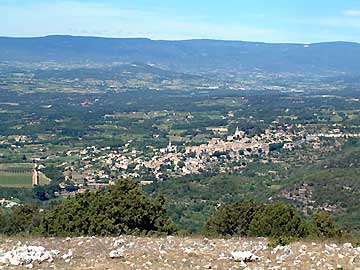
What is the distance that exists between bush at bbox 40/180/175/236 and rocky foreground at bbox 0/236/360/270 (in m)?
2.23

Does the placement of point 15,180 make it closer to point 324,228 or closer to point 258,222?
point 258,222

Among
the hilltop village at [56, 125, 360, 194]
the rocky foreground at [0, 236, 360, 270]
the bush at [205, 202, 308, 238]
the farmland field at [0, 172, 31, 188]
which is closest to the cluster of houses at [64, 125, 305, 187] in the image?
the hilltop village at [56, 125, 360, 194]

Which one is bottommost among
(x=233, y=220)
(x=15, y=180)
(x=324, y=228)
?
(x=15, y=180)

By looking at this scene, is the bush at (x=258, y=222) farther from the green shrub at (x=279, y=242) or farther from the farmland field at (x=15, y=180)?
the farmland field at (x=15, y=180)

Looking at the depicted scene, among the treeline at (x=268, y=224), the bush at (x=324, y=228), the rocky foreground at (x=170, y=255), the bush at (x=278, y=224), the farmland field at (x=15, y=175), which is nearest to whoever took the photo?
the rocky foreground at (x=170, y=255)

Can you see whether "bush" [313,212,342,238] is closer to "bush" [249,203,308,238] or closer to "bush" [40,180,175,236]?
"bush" [249,203,308,238]

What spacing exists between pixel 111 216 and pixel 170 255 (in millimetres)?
5231

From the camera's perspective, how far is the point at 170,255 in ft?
42.8

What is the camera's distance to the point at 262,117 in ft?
432

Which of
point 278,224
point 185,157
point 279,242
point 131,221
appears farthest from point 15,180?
point 279,242

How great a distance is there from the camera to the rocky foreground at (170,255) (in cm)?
1209

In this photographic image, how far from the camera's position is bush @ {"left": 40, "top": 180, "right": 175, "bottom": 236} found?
57.4 feet

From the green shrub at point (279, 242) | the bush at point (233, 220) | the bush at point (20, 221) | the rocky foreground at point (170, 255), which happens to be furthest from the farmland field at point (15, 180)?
the green shrub at point (279, 242)

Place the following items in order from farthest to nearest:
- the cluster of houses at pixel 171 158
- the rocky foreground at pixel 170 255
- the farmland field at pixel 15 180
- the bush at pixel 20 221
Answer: the cluster of houses at pixel 171 158 < the farmland field at pixel 15 180 < the bush at pixel 20 221 < the rocky foreground at pixel 170 255
